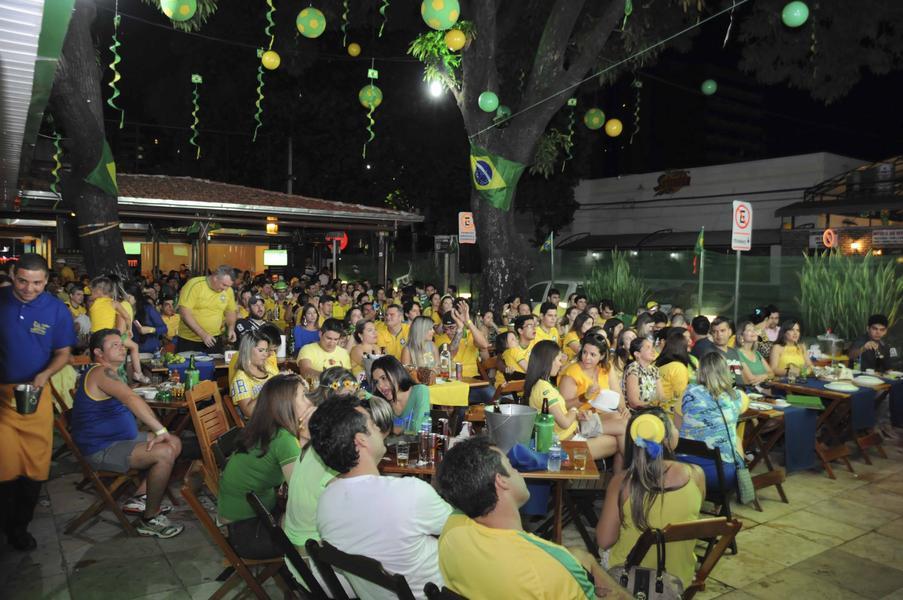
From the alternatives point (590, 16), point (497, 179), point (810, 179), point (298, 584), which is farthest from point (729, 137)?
point (298, 584)

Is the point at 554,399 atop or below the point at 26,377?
below

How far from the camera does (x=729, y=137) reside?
26.2m

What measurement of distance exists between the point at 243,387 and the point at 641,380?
333cm

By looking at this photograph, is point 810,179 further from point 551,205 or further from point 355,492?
point 355,492

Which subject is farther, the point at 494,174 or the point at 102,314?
the point at 494,174

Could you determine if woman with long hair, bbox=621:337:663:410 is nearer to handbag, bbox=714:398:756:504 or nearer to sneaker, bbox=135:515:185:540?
handbag, bbox=714:398:756:504

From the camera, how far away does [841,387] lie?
21.1ft

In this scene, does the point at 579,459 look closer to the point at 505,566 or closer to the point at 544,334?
the point at 505,566

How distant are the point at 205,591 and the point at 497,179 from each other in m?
9.76

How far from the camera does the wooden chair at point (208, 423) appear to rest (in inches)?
174

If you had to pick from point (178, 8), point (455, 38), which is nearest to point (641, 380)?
point (178, 8)

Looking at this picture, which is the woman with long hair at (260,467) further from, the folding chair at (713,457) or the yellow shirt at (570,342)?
the yellow shirt at (570,342)

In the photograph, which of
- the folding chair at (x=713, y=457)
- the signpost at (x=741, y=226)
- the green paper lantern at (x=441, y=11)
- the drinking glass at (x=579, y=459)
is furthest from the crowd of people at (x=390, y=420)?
the green paper lantern at (x=441, y=11)

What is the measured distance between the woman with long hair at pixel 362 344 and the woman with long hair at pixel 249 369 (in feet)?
4.81
